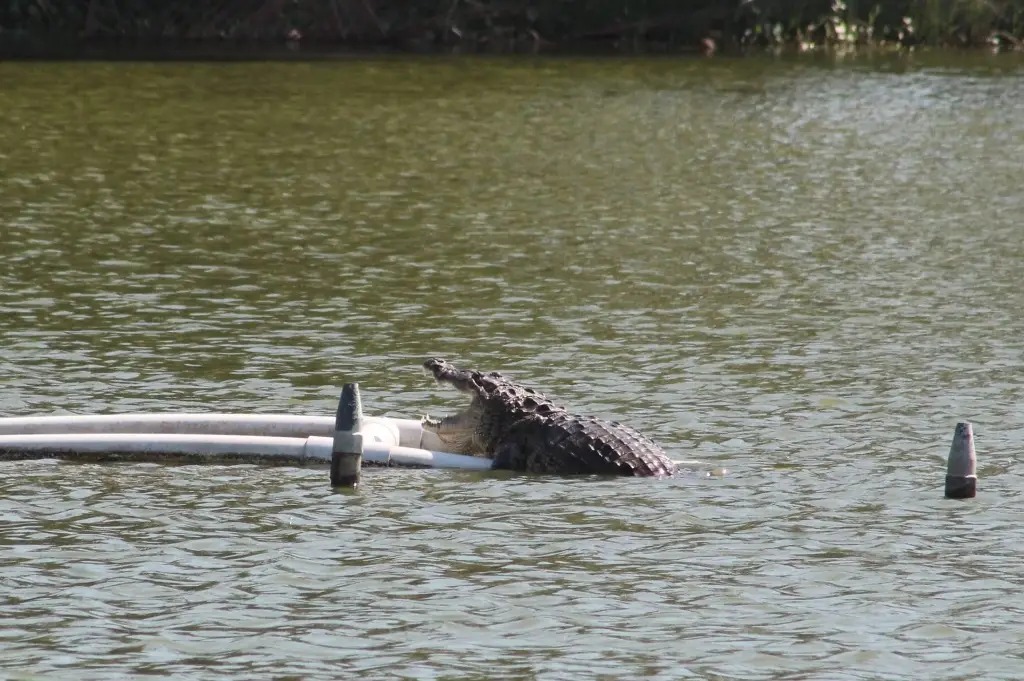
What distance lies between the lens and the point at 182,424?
16797 mm

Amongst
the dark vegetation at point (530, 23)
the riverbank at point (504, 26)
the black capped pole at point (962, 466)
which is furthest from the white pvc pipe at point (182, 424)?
the dark vegetation at point (530, 23)

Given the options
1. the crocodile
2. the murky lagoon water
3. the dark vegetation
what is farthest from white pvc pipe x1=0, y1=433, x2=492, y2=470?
the dark vegetation

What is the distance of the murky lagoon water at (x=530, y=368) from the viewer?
41.0 feet

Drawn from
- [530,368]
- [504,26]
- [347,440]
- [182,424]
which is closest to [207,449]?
[182,424]

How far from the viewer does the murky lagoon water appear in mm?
12500

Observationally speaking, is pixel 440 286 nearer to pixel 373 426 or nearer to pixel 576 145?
pixel 373 426

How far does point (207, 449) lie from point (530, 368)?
4.72m

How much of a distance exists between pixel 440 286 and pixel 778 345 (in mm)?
5212

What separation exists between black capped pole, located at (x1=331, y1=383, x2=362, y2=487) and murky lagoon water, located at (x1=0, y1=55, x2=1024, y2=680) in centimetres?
24

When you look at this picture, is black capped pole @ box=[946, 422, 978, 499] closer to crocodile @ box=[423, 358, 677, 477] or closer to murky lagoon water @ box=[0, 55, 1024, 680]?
murky lagoon water @ box=[0, 55, 1024, 680]

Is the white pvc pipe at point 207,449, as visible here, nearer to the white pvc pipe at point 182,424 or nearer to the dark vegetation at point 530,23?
the white pvc pipe at point 182,424

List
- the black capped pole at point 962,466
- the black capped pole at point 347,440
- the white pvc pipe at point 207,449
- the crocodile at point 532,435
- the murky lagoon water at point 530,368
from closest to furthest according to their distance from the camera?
the murky lagoon water at point 530,368
the black capped pole at point 962,466
the black capped pole at point 347,440
the crocodile at point 532,435
the white pvc pipe at point 207,449

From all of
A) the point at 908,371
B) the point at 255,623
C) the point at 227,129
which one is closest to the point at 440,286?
the point at 908,371

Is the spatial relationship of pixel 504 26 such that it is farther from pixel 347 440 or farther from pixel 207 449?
pixel 347 440
